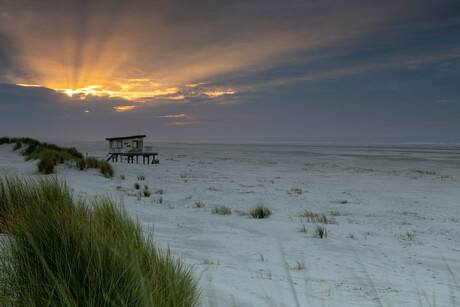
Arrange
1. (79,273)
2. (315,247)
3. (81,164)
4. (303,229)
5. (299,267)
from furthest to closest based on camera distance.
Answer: (81,164) < (303,229) < (315,247) < (299,267) < (79,273)

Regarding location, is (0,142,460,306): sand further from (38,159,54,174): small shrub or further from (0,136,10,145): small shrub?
(0,136,10,145): small shrub

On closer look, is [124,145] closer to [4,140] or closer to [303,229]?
[4,140]

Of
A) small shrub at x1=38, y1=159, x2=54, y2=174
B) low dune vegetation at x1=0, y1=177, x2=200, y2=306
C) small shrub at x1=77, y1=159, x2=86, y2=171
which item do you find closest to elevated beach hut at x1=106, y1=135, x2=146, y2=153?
small shrub at x1=77, y1=159, x2=86, y2=171

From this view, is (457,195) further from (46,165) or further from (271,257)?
(46,165)

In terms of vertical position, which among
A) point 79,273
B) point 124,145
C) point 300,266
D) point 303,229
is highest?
point 124,145

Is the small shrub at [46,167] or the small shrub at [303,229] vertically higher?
the small shrub at [46,167]

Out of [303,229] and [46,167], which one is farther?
[46,167]

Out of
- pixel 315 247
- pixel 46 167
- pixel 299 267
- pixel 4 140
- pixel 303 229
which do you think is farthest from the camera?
pixel 4 140

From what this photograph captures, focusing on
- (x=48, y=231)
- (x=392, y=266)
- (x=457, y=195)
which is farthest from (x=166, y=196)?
(x=457, y=195)

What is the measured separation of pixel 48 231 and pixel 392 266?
4819 mm

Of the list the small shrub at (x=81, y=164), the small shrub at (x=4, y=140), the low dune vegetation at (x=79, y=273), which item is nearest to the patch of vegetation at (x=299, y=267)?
the low dune vegetation at (x=79, y=273)

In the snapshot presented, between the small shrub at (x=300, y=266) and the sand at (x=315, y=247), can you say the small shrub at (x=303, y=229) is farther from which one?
the small shrub at (x=300, y=266)

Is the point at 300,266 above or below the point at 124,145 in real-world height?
below

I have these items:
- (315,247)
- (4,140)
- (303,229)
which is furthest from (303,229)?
(4,140)
